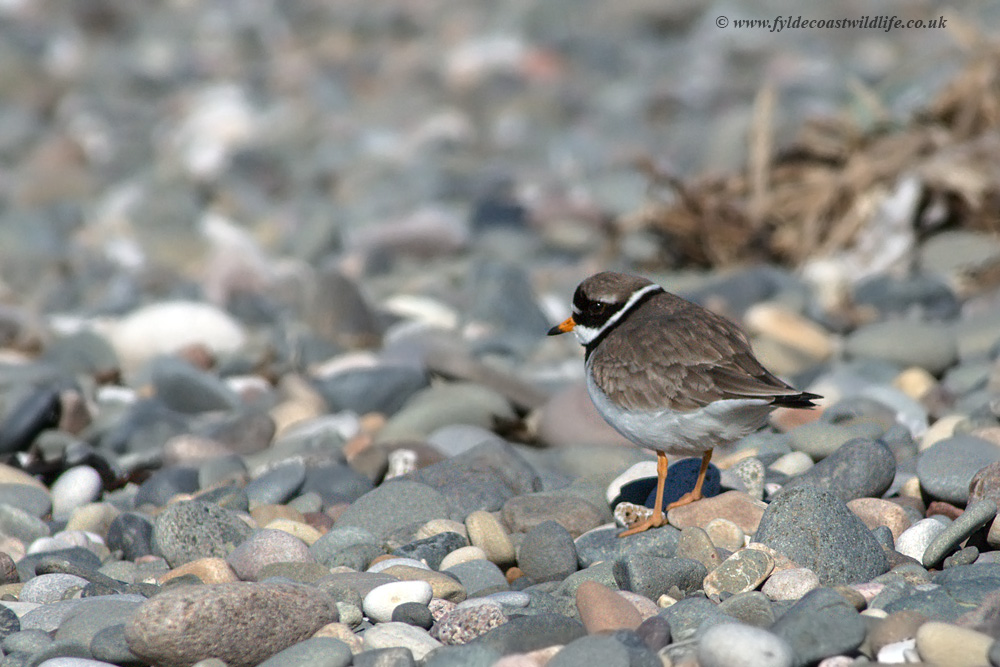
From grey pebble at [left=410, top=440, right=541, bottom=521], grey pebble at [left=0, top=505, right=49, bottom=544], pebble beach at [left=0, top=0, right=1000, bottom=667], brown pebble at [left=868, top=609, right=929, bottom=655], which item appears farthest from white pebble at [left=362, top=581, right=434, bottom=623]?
grey pebble at [left=0, top=505, right=49, bottom=544]

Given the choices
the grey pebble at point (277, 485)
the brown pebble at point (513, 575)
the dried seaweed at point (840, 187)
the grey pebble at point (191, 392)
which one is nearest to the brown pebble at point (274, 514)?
the grey pebble at point (277, 485)

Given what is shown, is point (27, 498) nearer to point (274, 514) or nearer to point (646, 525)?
point (274, 514)

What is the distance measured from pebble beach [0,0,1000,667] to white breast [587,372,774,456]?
311 mm

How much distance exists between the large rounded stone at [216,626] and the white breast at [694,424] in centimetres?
159

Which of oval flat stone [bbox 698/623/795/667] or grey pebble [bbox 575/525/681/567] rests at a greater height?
oval flat stone [bbox 698/623/795/667]

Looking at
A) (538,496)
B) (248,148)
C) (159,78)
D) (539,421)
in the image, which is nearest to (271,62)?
(159,78)

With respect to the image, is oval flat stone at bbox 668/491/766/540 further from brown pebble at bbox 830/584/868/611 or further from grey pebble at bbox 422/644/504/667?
grey pebble at bbox 422/644/504/667

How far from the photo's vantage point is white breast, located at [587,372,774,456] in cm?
456

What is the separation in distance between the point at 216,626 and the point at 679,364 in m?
2.10

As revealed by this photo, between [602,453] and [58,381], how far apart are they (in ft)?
12.0

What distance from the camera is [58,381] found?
7.33m

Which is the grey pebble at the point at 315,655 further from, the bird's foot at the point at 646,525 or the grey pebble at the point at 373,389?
the grey pebble at the point at 373,389

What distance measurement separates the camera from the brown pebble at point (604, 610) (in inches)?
152

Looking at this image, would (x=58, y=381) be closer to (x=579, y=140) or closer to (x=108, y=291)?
(x=108, y=291)
